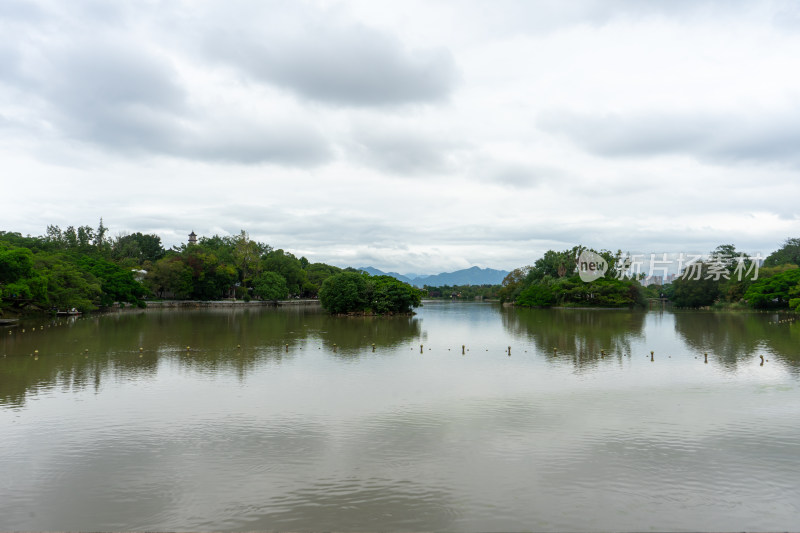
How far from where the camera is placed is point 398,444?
1191cm

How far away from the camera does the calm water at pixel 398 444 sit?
28.2 feet

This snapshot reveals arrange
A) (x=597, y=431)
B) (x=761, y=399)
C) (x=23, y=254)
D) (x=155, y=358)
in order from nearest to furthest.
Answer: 1. (x=597, y=431)
2. (x=761, y=399)
3. (x=155, y=358)
4. (x=23, y=254)

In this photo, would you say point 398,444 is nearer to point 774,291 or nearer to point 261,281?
point 774,291

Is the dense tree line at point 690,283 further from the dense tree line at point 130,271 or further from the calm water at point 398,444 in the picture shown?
the calm water at point 398,444

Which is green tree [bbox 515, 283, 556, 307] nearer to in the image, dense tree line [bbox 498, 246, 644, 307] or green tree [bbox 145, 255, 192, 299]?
dense tree line [bbox 498, 246, 644, 307]

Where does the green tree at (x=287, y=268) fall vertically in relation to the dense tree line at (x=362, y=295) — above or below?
above

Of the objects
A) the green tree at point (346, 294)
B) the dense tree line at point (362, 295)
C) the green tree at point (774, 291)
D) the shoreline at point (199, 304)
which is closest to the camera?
Answer: the green tree at point (346, 294)

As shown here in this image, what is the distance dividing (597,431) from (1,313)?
146 ft

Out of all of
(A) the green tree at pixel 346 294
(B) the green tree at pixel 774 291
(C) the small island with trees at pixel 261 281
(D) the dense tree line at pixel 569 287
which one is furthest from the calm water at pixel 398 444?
(D) the dense tree line at pixel 569 287

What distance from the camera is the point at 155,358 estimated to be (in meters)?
25.0

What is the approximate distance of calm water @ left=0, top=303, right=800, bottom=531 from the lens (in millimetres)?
8609

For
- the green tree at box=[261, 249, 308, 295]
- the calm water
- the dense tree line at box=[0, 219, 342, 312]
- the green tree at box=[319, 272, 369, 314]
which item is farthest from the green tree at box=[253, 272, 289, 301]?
the calm water

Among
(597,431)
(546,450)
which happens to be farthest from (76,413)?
(597,431)

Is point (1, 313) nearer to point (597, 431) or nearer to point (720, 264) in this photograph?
point (597, 431)
